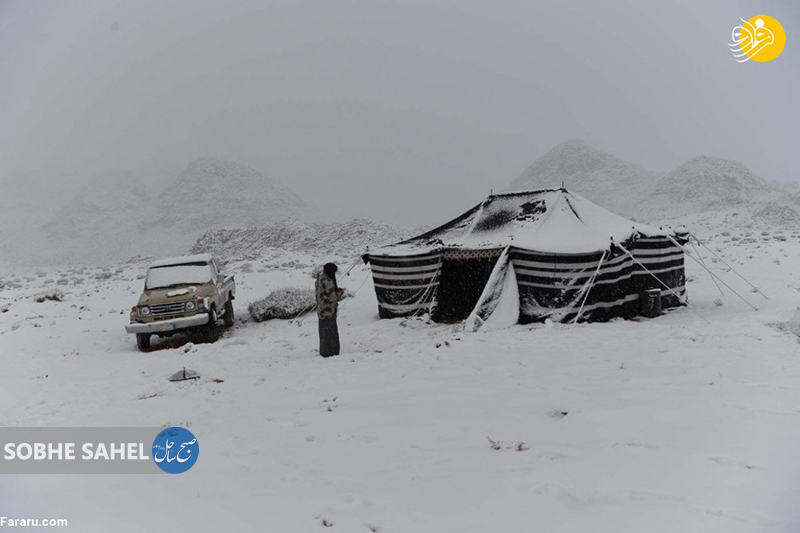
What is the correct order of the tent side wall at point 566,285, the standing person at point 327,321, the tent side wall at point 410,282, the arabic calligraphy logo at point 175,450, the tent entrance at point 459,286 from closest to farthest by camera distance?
the arabic calligraphy logo at point 175,450
the standing person at point 327,321
the tent side wall at point 566,285
the tent side wall at point 410,282
the tent entrance at point 459,286

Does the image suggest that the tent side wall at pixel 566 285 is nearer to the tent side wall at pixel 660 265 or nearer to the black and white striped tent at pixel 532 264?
the black and white striped tent at pixel 532 264

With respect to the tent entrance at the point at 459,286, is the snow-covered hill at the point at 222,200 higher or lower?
higher

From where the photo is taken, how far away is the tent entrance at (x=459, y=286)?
12844 millimetres

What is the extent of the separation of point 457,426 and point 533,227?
757 cm

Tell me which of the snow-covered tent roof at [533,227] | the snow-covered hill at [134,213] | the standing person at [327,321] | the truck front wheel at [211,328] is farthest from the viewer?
the snow-covered hill at [134,213]

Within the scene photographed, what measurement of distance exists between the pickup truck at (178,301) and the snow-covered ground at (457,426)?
89 centimetres

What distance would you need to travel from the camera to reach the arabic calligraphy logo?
184 inches

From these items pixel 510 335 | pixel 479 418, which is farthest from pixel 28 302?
pixel 479 418

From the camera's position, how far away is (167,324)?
11.5 m

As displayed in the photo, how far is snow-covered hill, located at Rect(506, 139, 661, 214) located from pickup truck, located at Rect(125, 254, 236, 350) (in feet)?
167

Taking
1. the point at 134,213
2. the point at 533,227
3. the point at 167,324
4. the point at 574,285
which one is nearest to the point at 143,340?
the point at 167,324

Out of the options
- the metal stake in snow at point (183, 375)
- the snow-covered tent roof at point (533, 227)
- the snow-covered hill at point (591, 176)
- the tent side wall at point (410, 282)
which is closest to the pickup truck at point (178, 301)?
the metal stake in snow at point (183, 375)

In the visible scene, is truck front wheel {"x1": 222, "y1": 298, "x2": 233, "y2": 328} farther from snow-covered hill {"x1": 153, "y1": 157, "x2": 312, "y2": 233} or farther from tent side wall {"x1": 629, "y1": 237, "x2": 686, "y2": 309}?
snow-covered hill {"x1": 153, "y1": 157, "x2": 312, "y2": 233}

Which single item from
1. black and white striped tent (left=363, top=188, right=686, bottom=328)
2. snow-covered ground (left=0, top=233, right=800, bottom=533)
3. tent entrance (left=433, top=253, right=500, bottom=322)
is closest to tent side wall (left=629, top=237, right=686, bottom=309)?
black and white striped tent (left=363, top=188, right=686, bottom=328)
